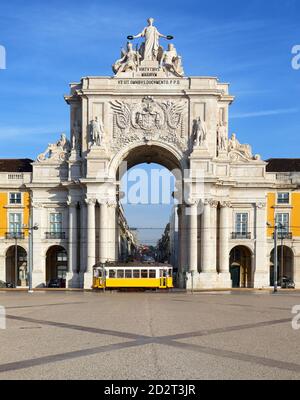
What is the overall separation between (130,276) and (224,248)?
1244 cm

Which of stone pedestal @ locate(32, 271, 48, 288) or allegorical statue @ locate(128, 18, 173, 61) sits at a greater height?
allegorical statue @ locate(128, 18, 173, 61)

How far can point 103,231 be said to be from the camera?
227ft

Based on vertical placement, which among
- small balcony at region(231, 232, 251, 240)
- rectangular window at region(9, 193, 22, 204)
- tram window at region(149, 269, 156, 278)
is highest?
rectangular window at region(9, 193, 22, 204)

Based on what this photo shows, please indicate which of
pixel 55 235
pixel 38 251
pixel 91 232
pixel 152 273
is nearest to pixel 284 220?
pixel 152 273

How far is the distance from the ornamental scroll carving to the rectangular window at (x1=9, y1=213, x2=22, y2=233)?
13976 millimetres

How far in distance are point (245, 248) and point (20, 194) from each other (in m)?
26.0

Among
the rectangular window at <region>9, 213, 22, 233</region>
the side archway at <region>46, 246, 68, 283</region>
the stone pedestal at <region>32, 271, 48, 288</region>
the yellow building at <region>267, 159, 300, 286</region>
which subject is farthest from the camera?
the side archway at <region>46, 246, 68, 283</region>

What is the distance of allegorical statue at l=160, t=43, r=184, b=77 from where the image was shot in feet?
236

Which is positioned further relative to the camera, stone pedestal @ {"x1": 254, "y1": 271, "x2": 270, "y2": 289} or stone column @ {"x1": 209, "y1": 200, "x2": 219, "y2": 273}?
stone pedestal @ {"x1": 254, "y1": 271, "x2": 270, "y2": 289}

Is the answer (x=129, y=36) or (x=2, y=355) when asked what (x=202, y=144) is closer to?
(x=129, y=36)

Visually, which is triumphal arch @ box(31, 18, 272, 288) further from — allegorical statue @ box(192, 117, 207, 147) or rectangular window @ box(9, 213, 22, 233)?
rectangular window @ box(9, 213, 22, 233)

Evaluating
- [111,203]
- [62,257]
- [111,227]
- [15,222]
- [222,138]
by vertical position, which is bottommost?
[62,257]

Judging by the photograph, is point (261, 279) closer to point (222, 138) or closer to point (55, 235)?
point (222, 138)
